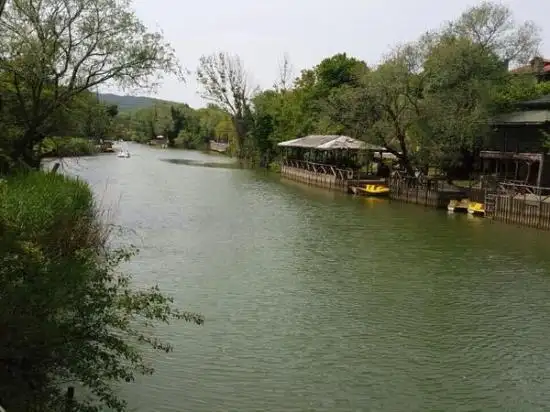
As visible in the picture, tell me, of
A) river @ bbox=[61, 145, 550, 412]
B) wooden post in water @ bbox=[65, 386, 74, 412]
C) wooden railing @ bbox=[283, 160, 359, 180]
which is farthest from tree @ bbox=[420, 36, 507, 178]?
wooden post in water @ bbox=[65, 386, 74, 412]

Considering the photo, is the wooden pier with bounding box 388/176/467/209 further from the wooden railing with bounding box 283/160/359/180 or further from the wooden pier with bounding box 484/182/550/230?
the wooden railing with bounding box 283/160/359/180

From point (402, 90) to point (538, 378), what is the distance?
95.6ft

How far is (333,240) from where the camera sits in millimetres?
24578

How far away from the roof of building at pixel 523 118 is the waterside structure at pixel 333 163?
788 cm

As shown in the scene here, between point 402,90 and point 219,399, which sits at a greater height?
point 402,90

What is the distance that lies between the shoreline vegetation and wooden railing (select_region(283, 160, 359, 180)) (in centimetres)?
365

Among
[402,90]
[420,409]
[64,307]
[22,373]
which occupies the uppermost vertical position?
[402,90]

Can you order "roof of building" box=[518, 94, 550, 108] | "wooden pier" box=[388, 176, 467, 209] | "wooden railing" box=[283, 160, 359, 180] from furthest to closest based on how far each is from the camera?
1. "wooden railing" box=[283, 160, 359, 180]
2. "roof of building" box=[518, 94, 550, 108]
3. "wooden pier" box=[388, 176, 467, 209]

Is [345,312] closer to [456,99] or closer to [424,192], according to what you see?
[424,192]

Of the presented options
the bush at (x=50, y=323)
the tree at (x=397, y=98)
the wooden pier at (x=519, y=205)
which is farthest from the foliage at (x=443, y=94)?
the bush at (x=50, y=323)

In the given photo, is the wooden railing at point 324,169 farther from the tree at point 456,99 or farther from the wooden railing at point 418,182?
the tree at point 456,99

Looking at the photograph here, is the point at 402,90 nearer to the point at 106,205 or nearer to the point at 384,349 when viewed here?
the point at 106,205

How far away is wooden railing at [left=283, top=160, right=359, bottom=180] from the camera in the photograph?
4641 cm

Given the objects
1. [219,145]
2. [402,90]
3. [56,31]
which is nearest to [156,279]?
[56,31]
